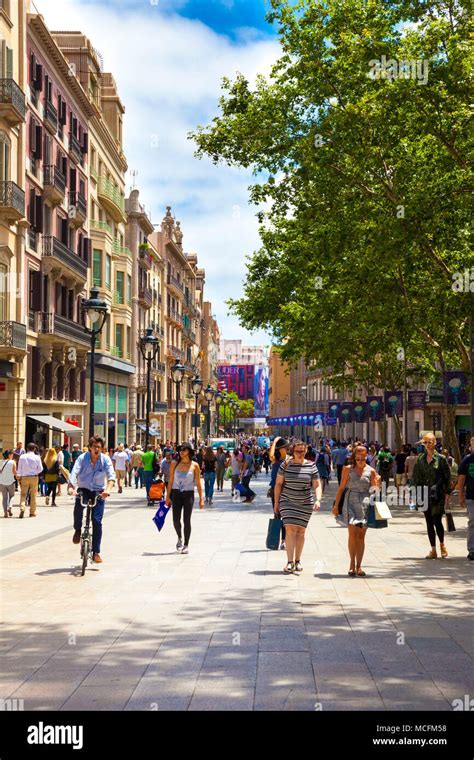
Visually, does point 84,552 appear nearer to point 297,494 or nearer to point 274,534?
point 297,494

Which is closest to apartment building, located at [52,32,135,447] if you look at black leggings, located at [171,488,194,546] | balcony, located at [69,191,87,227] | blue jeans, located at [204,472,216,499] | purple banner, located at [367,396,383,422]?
balcony, located at [69,191,87,227]

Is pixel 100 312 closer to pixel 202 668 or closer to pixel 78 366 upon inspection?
pixel 202 668

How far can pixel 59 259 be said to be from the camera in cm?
3788

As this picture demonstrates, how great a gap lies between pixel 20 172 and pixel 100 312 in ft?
45.3

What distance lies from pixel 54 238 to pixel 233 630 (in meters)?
31.0

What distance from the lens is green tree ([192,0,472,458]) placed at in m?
22.2

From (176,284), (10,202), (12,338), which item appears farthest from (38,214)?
(176,284)

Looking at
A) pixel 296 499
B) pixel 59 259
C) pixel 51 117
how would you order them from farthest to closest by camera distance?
1. pixel 51 117
2. pixel 59 259
3. pixel 296 499

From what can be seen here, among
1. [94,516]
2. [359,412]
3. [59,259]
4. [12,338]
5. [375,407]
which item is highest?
[59,259]

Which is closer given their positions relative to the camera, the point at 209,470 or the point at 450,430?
the point at 209,470

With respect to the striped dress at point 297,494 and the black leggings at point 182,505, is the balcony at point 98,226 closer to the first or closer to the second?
the black leggings at point 182,505

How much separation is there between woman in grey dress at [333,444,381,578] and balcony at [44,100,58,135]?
94.9 ft

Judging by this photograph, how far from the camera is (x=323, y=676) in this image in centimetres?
661
